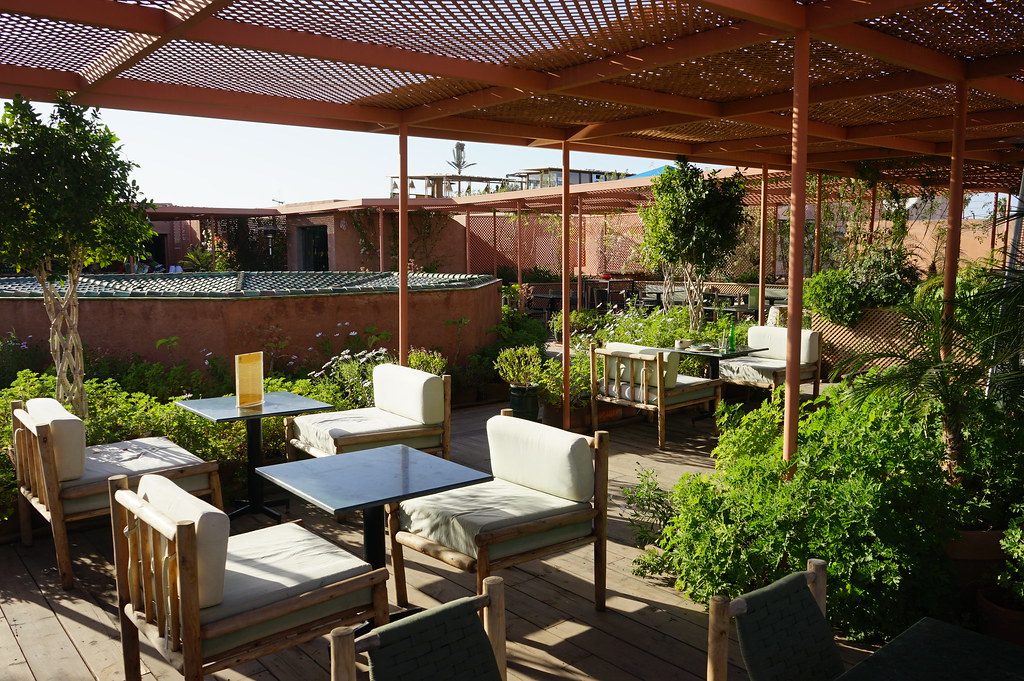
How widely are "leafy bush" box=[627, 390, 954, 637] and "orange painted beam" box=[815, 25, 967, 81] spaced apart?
1.79 metres

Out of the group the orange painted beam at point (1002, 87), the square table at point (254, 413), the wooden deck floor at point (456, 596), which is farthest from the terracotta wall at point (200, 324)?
the orange painted beam at point (1002, 87)

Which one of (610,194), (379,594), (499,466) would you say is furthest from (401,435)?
(610,194)

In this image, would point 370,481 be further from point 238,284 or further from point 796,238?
point 238,284

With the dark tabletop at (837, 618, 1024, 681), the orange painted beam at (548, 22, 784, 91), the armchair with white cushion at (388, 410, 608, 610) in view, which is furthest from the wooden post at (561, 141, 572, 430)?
the dark tabletop at (837, 618, 1024, 681)

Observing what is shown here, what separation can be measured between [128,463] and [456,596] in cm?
195

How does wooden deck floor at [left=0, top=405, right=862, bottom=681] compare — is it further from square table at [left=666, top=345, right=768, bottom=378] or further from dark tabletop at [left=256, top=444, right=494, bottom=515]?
square table at [left=666, top=345, right=768, bottom=378]

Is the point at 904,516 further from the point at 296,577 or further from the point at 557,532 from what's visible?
the point at 296,577

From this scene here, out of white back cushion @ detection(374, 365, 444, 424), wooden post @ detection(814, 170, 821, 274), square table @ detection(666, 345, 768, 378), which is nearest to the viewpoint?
white back cushion @ detection(374, 365, 444, 424)

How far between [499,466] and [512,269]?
735 inches

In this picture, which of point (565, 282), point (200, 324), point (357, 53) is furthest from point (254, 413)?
Result: point (200, 324)

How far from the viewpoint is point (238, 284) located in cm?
933

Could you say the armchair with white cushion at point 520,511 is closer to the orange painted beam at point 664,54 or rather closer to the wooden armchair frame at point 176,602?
the wooden armchair frame at point 176,602

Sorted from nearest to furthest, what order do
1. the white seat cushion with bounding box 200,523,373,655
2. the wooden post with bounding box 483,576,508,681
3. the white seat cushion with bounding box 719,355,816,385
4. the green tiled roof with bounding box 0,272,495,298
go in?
the wooden post with bounding box 483,576,508,681 → the white seat cushion with bounding box 200,523,373,655 → the white seat cushion with bounding box 719,355,816,385 → the green tiled roof with bounding box 0,272,495,298

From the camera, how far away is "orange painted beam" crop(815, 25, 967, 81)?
12.8 ft
